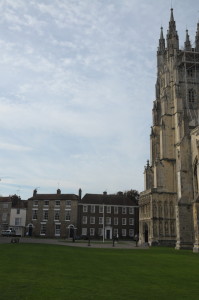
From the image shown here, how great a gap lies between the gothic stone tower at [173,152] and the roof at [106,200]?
49.2 ft

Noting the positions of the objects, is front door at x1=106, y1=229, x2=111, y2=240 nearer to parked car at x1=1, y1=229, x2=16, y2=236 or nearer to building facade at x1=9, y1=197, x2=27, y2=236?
building facade at x1=9, y1=197, x2=27, y2=236

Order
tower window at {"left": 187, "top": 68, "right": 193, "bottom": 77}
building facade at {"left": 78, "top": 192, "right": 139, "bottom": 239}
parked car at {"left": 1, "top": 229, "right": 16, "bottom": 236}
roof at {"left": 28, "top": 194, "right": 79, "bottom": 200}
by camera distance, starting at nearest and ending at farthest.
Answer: tower window at {"left": 187, "top": 68, "right": 193, "bottom": 77} → parked car at {"left": 1, "top": 229, "right": 16, "bottom": 236} → building facade at {"left": 78, "top": 192, "right": 139, "bottom": 239} → roof at {"left": 28, "top": 194, "right": 79, "bottom": 200}

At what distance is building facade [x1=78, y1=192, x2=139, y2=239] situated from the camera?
6938 centimetres

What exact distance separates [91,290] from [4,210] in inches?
2716

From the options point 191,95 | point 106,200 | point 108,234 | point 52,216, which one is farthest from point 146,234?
point 191,95

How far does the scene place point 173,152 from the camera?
5297cm

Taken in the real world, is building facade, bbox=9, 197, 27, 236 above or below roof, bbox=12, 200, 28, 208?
below

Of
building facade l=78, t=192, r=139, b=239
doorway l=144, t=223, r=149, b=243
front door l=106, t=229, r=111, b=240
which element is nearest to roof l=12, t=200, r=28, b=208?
building facade l=78, t=192, r=139, b=239

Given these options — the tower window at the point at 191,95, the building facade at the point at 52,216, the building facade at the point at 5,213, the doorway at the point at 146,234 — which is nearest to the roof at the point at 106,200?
the building facade at the point at 52,216

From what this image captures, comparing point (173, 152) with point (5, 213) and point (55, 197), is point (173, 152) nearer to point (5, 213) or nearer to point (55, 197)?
point (55, 197)

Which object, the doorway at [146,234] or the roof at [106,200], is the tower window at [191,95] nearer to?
the doorway at [146,234]

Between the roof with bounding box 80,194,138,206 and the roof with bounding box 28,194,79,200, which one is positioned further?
the roof with bounding box 80,194,138,206

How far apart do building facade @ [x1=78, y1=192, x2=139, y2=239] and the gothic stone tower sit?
15.0m

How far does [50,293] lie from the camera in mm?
8555
